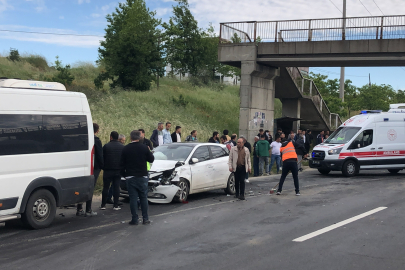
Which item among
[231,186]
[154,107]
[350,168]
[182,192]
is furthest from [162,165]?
[154,107]

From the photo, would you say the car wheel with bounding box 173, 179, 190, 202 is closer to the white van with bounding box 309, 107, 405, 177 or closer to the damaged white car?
the damaged white car

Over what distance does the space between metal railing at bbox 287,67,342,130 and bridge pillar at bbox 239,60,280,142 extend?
3085 mm

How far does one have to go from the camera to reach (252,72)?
77.8 ft

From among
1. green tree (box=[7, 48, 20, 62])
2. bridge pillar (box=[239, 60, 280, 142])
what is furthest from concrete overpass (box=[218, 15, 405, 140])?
green tree (box=[7, 48, 20, 62])

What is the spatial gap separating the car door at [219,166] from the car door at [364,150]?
758 centimetres

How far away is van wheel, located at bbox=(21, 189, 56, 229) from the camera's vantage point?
798 cm

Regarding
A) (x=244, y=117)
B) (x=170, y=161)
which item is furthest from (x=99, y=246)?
(x=244, y=117)

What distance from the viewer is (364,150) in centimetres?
1841

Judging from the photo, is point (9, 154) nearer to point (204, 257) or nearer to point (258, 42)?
point (204, 257)

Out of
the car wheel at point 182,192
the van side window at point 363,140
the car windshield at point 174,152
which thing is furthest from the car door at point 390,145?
the car wheel at point 182,192

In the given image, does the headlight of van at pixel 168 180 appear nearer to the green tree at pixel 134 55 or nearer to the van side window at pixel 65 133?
the van side window at pixel 65 133

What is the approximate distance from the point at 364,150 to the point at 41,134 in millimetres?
14038

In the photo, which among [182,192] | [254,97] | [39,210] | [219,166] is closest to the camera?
[39,210]

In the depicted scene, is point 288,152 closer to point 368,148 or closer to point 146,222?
point 146,222
